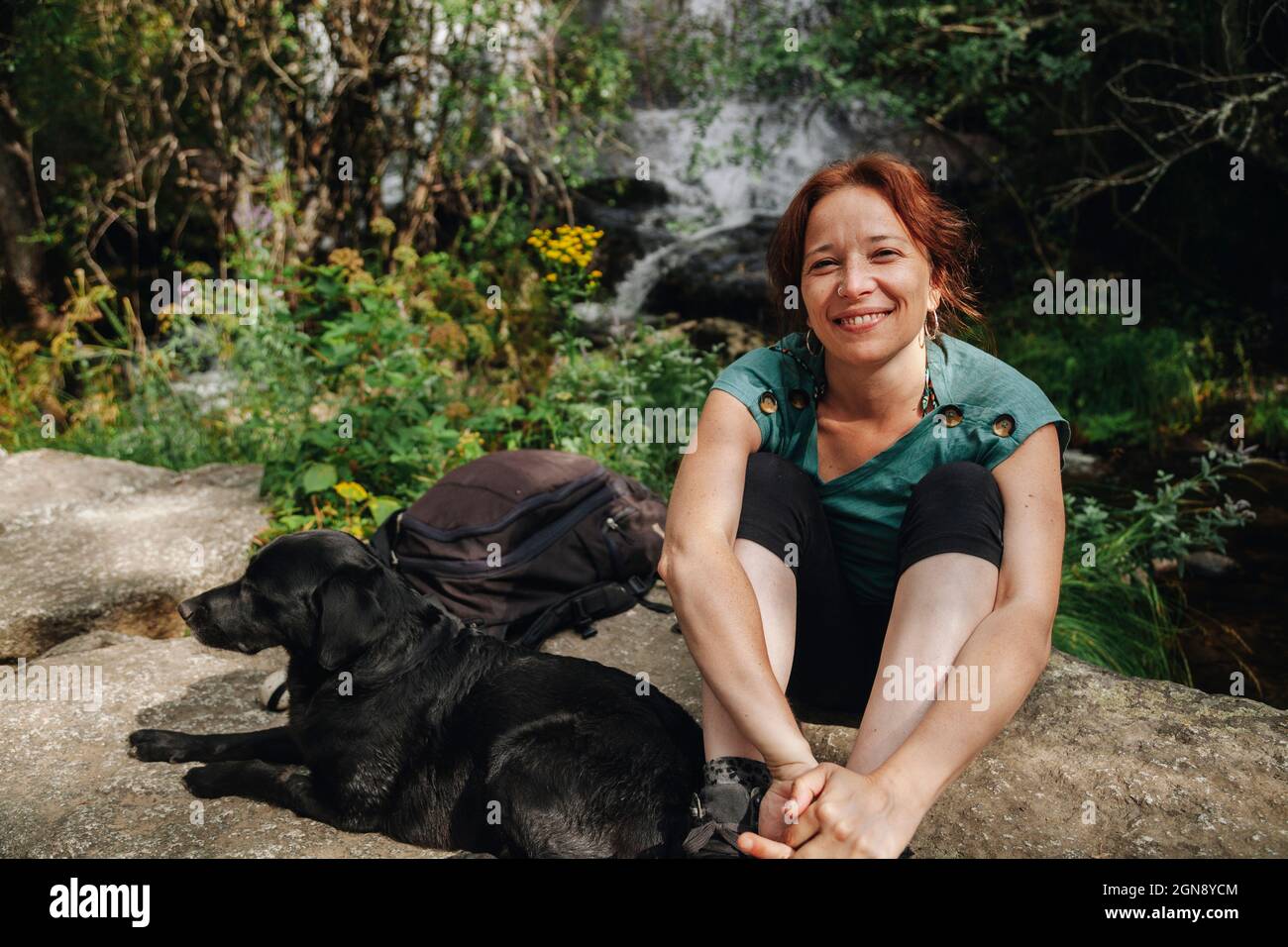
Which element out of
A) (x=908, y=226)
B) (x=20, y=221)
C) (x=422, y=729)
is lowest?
(x=422, y=729)

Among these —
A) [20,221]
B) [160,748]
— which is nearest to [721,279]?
[20,221]

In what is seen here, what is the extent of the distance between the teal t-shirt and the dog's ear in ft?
3.21

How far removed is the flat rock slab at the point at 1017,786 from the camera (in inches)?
89.5

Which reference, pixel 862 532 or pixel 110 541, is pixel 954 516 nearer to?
pixel 862 532

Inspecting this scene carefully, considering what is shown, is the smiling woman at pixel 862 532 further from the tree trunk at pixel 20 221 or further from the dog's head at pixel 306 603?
the tree trunk at pixel 20 221

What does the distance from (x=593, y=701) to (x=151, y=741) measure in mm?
1196

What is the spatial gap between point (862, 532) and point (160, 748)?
1.86m

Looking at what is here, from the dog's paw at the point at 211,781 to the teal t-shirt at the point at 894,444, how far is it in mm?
1504

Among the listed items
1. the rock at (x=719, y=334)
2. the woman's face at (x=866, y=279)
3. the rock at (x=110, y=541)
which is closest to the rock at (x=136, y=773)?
the rock at (x=110, y=541)

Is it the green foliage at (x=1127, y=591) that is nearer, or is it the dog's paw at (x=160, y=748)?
the dog's paw at (x=160, y=748)

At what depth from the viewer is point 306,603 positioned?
2.46m

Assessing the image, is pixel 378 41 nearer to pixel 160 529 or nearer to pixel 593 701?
pixel 160 529

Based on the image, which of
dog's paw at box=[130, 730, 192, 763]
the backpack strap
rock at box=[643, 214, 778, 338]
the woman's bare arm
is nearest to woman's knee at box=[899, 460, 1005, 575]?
the woman's bare arm

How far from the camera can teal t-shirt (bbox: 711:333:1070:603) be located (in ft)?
7.57
